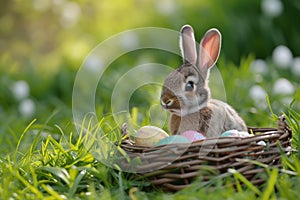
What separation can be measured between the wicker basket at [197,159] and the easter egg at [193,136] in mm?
195

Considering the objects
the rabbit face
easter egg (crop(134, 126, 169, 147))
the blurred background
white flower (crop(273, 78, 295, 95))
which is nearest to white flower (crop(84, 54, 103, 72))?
the blurred background

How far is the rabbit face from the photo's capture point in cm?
305

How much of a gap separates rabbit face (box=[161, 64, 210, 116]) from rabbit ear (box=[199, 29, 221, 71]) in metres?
0.10

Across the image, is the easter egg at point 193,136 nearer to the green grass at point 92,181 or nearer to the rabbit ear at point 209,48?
the green grass at point 92,181

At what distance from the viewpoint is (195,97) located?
3123 millimetres

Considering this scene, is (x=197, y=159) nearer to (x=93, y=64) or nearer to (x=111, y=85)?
(x=111, y=85)

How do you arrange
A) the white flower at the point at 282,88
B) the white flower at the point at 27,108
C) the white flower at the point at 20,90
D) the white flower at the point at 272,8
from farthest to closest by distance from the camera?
the white flower at the point at 272,8 → the white flower at the point at 20,90 → the white flower at the point at 27,108 → the white flower at the point at 282,88

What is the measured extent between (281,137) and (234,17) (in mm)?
4345

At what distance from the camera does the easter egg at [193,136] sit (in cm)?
294

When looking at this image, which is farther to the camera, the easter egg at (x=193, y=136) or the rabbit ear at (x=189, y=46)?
the rabbit ear at (x=189, y=46)

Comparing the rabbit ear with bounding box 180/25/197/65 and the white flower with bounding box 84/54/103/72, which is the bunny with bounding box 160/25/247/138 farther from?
the white flower with bounding box 84/54/103/72

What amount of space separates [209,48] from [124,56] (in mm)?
3579

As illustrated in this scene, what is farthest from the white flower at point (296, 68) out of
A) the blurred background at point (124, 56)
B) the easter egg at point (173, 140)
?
the easter egg at point (173, 140)

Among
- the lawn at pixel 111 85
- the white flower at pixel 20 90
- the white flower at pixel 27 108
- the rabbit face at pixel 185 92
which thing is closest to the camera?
the lawn at pixel 111 85
